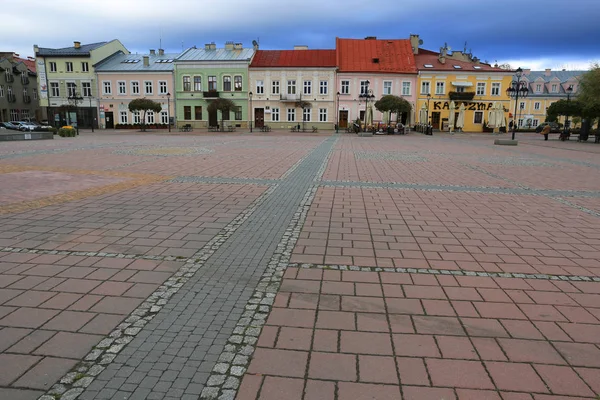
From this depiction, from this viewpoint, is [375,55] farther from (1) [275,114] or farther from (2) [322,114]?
(1) [275,114]

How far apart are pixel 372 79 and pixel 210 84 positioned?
18113 mm

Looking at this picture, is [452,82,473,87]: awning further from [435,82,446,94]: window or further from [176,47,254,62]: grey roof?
[176,47,254,62]: grey roof

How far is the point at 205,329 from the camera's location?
3.15 metres

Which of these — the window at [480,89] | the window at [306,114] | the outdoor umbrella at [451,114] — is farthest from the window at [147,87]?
the window at [480,89]

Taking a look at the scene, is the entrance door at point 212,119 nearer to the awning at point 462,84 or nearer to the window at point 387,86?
the window at point 387,86

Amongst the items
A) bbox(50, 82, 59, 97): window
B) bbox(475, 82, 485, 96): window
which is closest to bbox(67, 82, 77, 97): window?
bbox(50, 82, 59, 97): window

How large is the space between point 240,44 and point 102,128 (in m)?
18.8

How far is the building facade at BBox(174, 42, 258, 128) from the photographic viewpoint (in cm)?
4956

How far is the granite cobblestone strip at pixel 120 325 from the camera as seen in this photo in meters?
2.50

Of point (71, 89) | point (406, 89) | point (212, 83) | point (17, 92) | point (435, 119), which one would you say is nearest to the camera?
point (406, 89)

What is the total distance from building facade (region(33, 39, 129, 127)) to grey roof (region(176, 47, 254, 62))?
10.4 meters

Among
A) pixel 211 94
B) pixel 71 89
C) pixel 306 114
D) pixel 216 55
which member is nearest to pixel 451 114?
pixel 306 114

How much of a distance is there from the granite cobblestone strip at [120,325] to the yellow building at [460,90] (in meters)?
47.2

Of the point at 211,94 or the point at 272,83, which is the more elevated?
the point at 272,83
